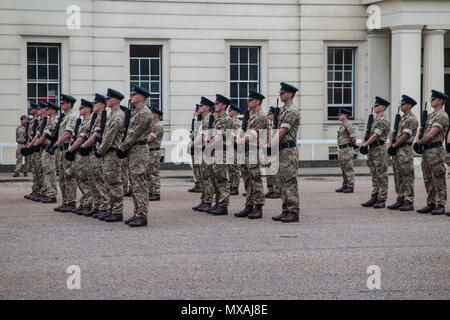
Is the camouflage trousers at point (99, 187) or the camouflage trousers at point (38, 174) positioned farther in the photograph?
the camouflage trousers at point (38, 174)

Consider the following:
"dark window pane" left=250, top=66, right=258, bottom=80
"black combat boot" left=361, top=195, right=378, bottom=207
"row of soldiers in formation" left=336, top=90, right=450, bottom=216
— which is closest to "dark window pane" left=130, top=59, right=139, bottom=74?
"dark window pane" left=250, top=66, right=258, bottom=80

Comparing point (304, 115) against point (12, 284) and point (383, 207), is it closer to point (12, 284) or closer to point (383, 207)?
point (383, 207)

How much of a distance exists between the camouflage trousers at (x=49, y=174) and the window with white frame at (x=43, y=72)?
9.62m

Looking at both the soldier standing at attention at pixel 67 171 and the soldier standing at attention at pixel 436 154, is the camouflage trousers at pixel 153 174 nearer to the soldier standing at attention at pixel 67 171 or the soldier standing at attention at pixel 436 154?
the soldier standing at attention at pixel 67 171

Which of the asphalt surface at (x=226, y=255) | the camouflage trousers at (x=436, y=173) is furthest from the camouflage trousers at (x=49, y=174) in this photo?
the camouflage trousers at (x=436, y=173)

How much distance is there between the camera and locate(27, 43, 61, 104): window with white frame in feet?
84.4

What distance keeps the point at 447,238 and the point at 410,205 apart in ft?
11.9

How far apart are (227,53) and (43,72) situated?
223 inches

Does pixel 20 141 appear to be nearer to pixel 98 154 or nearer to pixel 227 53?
pixel 227 53

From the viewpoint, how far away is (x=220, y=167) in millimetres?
14180

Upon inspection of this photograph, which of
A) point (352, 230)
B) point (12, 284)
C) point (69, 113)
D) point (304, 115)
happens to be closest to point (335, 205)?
point (352, 230)

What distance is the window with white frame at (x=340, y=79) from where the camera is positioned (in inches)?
1106

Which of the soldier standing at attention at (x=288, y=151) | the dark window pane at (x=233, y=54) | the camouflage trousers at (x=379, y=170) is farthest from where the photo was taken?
the dark window pane at (x=233, y=54)
